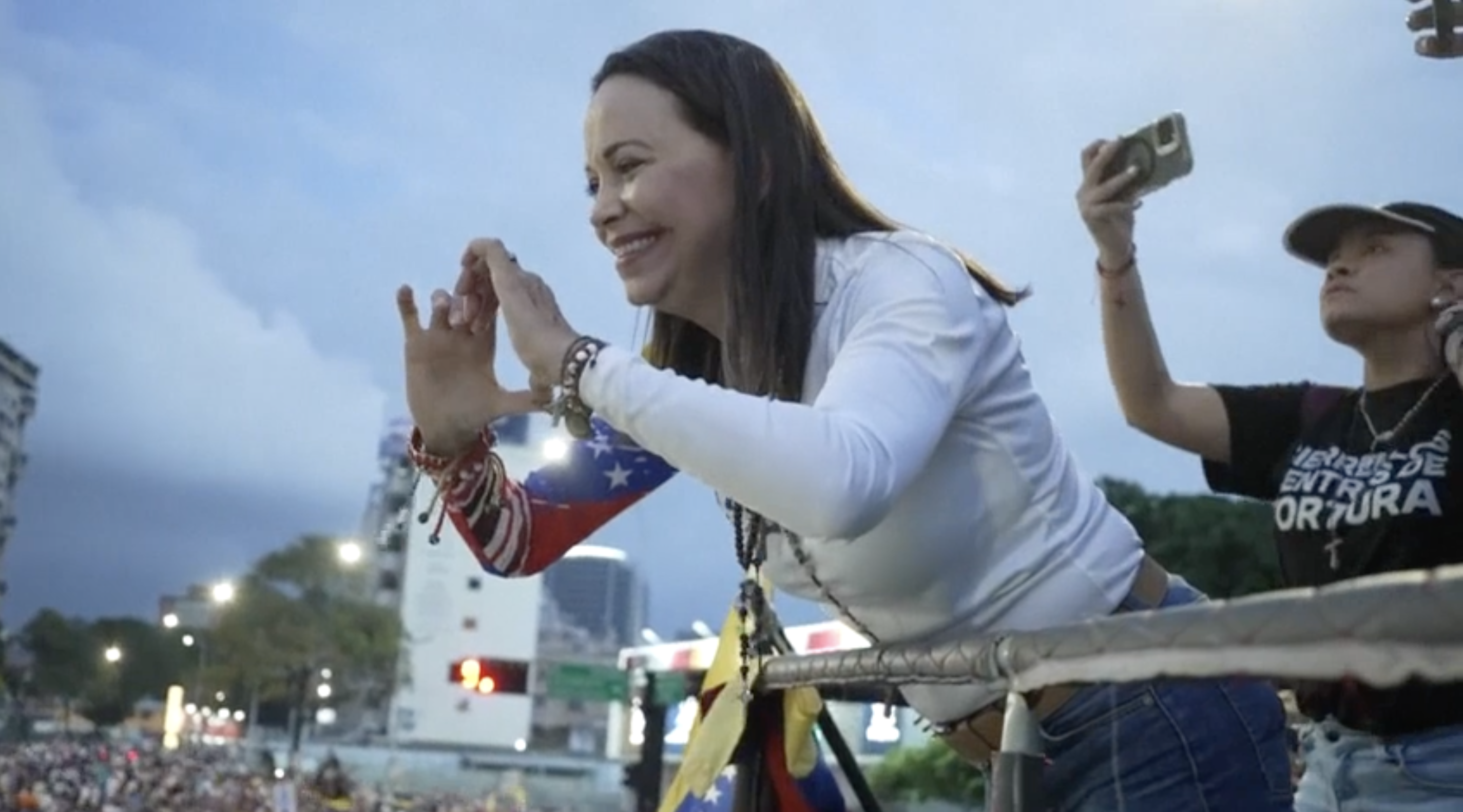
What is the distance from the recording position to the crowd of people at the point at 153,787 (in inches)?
649

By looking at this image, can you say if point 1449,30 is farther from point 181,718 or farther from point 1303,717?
point 181,718

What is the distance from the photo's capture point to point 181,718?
160 feet

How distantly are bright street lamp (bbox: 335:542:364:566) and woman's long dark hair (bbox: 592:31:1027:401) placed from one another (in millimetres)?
36138

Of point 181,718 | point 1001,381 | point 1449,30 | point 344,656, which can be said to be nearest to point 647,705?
point 1449,30

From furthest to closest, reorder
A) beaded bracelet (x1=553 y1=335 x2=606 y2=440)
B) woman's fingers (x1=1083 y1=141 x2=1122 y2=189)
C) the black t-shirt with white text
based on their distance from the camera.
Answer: the black t-shirt with white text
woman's fingers (x1=1083 y1=141 x2=1122 y2=189)
beaded bracelet (x1=553 y1=335 x2=606 y2=440)

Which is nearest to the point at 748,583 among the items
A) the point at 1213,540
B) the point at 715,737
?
the point at 715,737

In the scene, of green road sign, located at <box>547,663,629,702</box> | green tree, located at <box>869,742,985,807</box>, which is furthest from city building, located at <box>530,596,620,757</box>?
green tree, located at <box>869,742,985,807</box>

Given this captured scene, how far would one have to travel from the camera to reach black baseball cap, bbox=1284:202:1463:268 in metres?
2.02

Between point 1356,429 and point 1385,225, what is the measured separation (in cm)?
28

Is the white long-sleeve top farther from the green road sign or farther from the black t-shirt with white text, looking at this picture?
the green road sign

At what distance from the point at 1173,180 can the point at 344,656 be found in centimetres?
4663

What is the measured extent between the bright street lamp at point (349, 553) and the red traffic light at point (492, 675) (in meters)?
21.9

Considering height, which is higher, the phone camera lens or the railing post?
the phone camera lens

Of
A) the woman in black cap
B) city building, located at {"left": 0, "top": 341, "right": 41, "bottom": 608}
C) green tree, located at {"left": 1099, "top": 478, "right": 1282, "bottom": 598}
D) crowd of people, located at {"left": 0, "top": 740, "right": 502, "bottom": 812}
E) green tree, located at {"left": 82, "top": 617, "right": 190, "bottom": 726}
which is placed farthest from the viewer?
green tree, located at {"left": 82, "top": 617, "right": 190, "bottom": 726}
